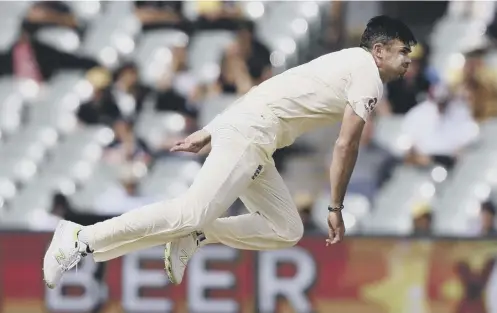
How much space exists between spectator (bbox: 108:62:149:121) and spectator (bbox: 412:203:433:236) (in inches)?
96.9

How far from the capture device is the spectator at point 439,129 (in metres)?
9.73

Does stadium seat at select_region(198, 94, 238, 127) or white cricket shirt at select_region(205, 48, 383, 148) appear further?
stadium seat at select_region(198, 94, 238, 127)

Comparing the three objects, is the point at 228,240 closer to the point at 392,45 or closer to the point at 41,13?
the point at 392,45

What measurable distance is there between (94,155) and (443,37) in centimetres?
309

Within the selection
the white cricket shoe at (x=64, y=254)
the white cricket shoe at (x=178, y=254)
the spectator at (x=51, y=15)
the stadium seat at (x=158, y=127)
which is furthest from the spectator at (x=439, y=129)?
the white cricket shoe at (x=64, y=254)

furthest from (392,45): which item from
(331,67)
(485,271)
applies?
(485,271)

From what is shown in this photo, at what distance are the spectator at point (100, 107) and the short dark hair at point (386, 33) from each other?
171 inches

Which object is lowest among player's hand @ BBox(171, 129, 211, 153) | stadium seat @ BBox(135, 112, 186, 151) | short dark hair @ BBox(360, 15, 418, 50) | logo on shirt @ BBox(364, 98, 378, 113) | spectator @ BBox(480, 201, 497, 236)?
spectator @ BBox(480, 201, 497, 236)

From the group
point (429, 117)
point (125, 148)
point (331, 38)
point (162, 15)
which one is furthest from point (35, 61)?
point (429, 117)

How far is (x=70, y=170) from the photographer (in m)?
10.2

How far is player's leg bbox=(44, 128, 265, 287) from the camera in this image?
5.95 meters

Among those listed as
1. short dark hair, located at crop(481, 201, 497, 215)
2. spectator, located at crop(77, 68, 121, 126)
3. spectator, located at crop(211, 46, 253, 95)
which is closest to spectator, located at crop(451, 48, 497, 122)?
short dark hair, located at crop(481, 201, 497, 215)

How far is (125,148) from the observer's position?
9977 millimetres

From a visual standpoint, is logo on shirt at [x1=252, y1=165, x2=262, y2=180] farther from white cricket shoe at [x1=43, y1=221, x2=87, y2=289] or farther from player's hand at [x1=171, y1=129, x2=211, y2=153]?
white cricket shoe at [x1=43, y1=221, x2=87, y2=289]
